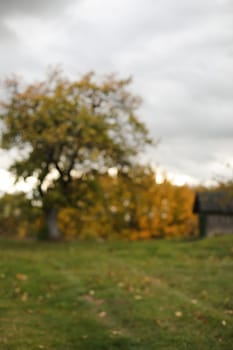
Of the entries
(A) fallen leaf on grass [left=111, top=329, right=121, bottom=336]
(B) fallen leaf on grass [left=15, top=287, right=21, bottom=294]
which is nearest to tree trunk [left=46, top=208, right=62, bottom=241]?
(B) fallen leaf on grass [left=15, top=287, right=21, bottom=294]

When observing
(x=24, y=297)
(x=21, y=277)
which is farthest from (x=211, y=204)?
(x=24, y=297)

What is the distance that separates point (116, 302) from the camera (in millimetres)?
15867

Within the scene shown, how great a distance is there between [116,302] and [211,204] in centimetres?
3795

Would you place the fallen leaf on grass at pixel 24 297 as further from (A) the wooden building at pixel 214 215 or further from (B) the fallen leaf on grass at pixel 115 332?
(A) the wooden building at pixel 214 215

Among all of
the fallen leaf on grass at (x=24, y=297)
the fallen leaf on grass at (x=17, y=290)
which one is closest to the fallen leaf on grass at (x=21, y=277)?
the fallen leaf on grass at (x=17, y=290)

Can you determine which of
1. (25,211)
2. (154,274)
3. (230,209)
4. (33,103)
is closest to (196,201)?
(230,209)

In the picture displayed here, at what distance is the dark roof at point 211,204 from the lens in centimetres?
5122

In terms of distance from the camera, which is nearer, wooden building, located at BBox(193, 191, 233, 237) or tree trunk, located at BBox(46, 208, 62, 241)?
tree trunk, located at BBox(46, 208, 62, 241)

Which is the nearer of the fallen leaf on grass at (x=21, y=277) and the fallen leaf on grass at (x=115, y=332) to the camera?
the fallen leaf on grass at (x=115, y=332)

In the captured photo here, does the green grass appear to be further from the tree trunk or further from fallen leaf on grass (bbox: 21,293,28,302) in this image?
the tree trunk

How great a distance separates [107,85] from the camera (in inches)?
1576

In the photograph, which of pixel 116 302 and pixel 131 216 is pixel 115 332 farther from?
pixel 131 216

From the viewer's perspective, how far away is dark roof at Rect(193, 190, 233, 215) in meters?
51.2

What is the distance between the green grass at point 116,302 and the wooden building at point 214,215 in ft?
75.1
